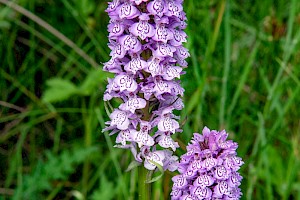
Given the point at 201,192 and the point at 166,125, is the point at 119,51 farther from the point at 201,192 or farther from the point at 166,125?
the point at 201,192

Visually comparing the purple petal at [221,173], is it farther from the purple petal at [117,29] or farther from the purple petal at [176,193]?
the purple petal at [117,29]

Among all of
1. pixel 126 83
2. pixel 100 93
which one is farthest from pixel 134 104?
pixel 100 93

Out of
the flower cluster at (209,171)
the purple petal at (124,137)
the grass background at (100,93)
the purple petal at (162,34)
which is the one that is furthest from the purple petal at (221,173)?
the grass background at (100,93)

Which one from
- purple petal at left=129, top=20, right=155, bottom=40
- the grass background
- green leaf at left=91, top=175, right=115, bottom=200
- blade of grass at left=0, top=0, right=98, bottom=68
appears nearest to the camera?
purple petal at left=129, top=20, right=155, bottom=40

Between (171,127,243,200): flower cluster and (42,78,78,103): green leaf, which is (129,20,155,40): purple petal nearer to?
(171,127,243,200): flower cluster

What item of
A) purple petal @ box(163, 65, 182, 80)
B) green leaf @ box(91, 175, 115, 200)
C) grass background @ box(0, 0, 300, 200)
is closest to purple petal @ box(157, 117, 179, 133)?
purple petal @ box(163, 65, 182, 80)

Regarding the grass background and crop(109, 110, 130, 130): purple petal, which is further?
the grass background
